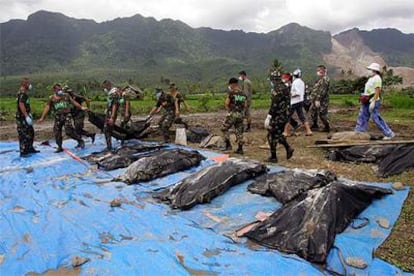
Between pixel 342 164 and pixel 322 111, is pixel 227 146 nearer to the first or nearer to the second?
pixel 342 164

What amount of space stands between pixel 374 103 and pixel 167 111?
465cm

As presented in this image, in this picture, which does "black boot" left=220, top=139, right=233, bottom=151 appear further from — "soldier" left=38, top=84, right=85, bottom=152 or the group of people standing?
"soldier" left=38, top=84, right=85, bottom=152

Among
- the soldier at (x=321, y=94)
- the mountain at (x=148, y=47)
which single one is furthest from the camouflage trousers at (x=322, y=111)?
the mountain at (x=148, y=47)

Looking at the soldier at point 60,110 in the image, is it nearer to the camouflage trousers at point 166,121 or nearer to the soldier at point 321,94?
the camouflage trousers at point 166,121

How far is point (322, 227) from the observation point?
12.2 feet

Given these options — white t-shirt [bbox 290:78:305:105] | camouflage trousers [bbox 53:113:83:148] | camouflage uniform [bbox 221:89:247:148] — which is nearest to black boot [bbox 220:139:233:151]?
camouflage uniform [bbox 221:89:247:148]

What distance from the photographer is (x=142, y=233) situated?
4172mm

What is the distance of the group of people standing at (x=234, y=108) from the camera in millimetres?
6855

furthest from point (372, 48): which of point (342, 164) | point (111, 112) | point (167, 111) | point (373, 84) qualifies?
point (342, 164)

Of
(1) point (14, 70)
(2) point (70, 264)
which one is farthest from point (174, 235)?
(1) point (14, 70)

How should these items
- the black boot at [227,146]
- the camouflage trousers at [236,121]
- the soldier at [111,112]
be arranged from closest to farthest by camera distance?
the camouflage trousers at [236,121] < the black boot at [227,146] < the soldier at [111,112]

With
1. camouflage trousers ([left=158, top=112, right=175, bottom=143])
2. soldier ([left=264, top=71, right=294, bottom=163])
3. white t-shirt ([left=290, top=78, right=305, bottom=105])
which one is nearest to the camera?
soldier ([left=264, top=71, right=294, bottom=163])

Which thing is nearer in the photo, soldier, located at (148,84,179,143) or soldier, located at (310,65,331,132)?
soldier, located at (148,84,179,143)

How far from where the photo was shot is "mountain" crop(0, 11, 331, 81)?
103 meters
